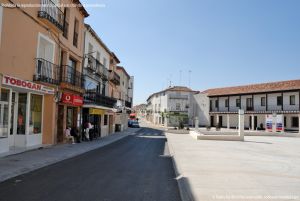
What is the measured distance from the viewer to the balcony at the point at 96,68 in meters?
24.1

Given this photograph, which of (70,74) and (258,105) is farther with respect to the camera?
(258,105)

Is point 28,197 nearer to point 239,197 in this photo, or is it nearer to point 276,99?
point 239,197

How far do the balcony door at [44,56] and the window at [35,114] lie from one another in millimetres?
1335

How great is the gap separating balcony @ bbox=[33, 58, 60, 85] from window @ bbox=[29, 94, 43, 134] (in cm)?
116

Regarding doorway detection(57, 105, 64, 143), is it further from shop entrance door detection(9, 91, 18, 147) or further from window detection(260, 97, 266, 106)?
window detection(260, 97, 266, 106)

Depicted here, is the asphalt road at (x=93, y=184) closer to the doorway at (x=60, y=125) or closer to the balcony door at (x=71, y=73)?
the doorway at (x=60, y=125)

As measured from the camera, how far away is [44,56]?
16.9m

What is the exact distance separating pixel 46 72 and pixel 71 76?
140 inches

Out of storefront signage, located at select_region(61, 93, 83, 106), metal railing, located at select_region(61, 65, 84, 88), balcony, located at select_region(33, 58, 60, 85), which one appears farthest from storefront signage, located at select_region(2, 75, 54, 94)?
metal railing, located at select_region(61, 65, 84, 88)

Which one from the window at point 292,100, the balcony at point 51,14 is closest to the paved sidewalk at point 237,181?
the balcony at point 51,14

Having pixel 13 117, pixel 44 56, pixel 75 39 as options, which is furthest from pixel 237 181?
pixel 75 39

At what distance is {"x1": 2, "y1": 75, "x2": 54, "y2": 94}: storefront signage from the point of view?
1188 centimetres

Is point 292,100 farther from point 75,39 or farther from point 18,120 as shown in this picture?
→ point 18,120

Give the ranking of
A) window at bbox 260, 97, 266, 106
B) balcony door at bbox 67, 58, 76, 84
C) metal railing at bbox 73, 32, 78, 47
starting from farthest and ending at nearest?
window at bbox 260, 97, 266, 106
metal railing at bbox 73, 32, 78, 47
balcony door at bbox 67, 58, 76, 84
